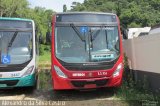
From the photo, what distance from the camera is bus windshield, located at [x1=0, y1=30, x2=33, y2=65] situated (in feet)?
39.9

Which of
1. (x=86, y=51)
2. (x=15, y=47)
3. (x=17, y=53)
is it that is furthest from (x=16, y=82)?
(x=86, y=51)

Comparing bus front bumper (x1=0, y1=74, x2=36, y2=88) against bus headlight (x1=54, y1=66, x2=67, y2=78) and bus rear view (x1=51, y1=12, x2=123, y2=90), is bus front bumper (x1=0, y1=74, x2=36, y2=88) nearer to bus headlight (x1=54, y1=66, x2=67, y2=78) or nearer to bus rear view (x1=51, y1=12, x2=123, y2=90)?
bus rear view (x1=51, y1=12, x2=123, y2=90)

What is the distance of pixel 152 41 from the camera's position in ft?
35.8

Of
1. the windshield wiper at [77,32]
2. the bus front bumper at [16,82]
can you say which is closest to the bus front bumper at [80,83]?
the windshield wiper at [77,32]

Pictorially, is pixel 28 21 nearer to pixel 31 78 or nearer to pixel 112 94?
pixel 31 78

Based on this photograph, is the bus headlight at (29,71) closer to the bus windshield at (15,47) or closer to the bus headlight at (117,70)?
the bus windshield at (15,47)

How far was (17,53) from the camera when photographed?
1230cm

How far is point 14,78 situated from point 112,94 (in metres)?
3.44

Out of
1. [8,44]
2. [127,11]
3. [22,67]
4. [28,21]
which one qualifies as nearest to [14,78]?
[22,67]

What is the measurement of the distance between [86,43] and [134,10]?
50.2 m

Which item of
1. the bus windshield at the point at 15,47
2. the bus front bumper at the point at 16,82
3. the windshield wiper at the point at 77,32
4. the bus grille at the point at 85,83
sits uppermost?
the windshield wiper at the point at 77,32

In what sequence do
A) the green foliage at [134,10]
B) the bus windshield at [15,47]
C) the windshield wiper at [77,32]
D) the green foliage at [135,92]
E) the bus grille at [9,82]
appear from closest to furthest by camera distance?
the green foliage at [135,92] → the windshield wiper at [77,32] → the bus grille at [9,82] → the bus windshield at [15,47] → the green foliage at [134,10]

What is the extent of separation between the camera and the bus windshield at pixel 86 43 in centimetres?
1124

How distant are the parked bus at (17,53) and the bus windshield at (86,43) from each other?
158 centimetres
